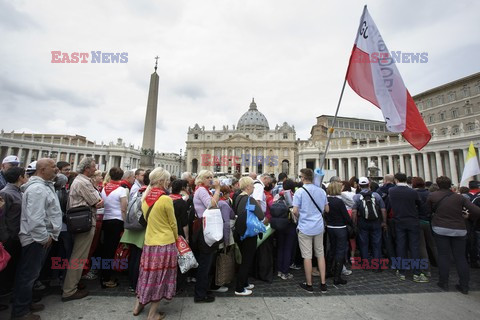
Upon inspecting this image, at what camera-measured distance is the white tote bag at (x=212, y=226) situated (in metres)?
3.28

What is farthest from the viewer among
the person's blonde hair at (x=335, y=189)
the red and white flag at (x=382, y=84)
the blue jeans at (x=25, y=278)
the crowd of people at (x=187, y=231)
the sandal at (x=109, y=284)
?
the red and white flag at (x=382, y=84)

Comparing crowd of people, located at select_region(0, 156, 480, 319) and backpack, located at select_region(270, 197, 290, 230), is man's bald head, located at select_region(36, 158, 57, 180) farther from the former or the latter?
backpack, located at select_region(270, 197, 290, 230)

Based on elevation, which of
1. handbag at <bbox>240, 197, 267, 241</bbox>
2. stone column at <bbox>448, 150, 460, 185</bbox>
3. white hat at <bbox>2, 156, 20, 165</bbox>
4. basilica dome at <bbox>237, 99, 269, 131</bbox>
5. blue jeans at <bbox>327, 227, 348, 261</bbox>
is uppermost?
basilica dome at <bbox>237, 99, 269, 131</bbox>

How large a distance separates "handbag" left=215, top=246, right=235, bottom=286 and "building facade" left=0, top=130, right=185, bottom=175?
128ft

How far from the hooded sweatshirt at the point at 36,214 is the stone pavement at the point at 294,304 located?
1.05 metres

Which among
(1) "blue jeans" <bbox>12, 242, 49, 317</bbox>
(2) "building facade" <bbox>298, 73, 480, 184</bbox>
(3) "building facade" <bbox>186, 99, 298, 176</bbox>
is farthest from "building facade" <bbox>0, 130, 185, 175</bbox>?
(1) "blue jeans" <bbox>12, 242, 49, 317</bbox>

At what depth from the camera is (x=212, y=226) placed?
10.8 ft

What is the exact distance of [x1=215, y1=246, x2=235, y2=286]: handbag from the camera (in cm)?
373

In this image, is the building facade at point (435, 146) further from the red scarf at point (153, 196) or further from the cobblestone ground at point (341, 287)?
the red scarf at point (153, 196)

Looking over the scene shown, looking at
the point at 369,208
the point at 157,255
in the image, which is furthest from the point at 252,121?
the point at 157,255

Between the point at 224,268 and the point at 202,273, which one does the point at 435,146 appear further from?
the point at 202,273

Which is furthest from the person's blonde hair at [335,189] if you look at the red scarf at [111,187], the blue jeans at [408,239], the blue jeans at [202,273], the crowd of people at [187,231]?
the red scarf at [111,187]

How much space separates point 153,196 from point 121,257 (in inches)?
72.0

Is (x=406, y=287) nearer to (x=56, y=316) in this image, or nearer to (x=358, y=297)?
(x=358, y=297)
